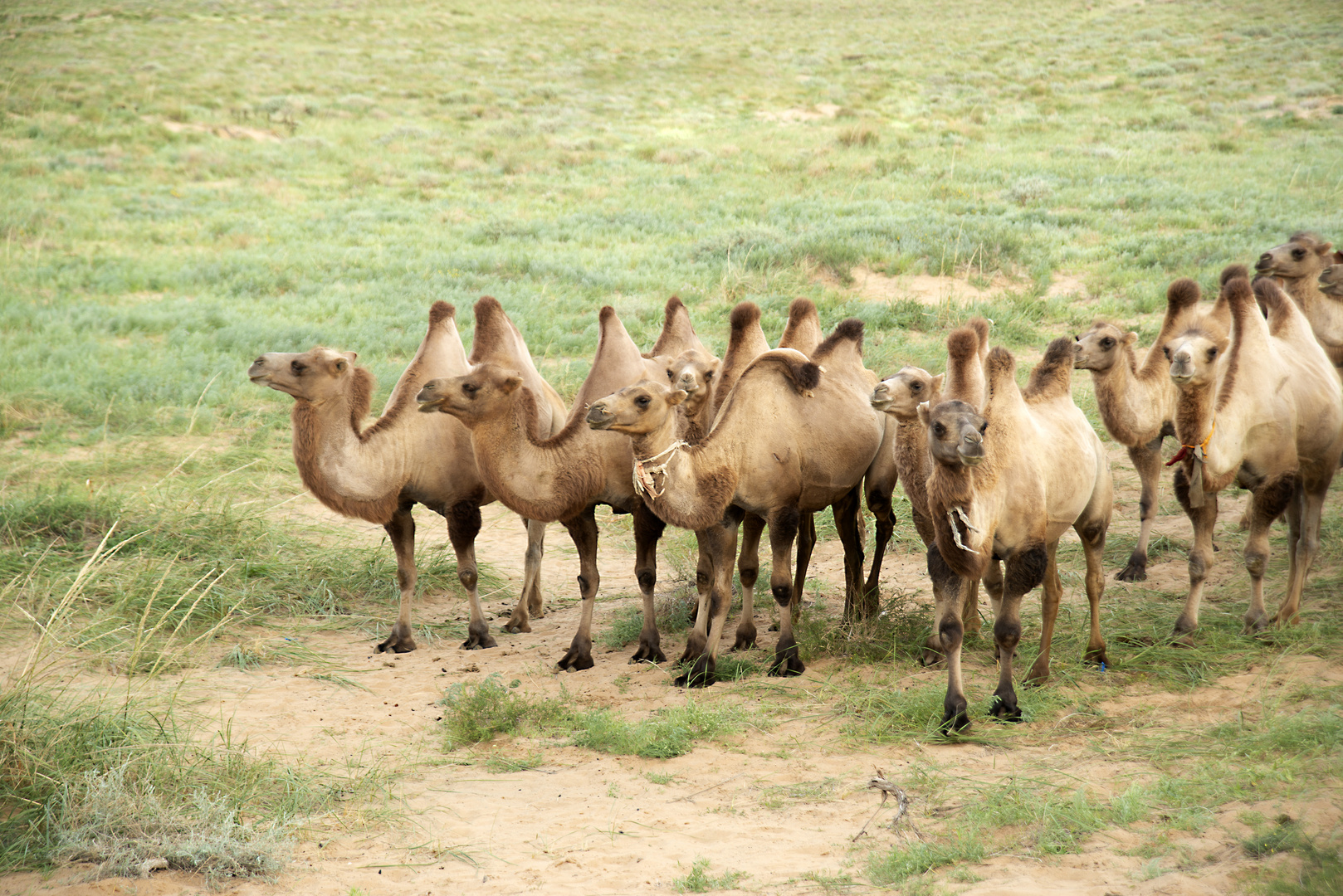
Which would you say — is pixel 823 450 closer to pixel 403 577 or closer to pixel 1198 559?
pixel 1198 559

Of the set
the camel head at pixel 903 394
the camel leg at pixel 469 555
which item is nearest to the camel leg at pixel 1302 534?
the camel head at pixel 903 394

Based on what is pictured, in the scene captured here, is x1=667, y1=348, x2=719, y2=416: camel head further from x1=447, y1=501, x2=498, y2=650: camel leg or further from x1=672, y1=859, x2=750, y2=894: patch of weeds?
x1=672, y1=859, x2=750, y2=894: patch of weeds

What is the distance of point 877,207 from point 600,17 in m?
42.4

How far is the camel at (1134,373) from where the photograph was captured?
23.6 feet

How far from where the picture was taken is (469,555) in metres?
7.86

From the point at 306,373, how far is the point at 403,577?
66.6 inches

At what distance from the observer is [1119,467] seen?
11.2 metres

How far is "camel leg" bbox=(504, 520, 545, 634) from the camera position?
27.4ft

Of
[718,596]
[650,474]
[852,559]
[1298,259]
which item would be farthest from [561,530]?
[1298,259]

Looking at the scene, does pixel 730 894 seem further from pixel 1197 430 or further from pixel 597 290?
pixel 597 290

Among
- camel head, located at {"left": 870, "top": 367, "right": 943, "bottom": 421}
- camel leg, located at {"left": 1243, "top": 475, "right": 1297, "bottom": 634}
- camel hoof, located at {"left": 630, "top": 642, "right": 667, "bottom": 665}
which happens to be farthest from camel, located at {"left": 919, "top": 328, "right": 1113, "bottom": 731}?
camel hoof, located at {"left": 630, "top": 642, "right": 667, "bottom": 665}

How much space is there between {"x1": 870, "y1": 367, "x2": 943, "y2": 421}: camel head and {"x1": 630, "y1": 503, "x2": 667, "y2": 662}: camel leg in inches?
80.1

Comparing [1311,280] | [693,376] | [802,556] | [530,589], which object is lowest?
[530,589]

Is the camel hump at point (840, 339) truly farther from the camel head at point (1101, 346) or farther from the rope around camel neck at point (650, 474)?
the rope around camel neck at point (650, 474)
